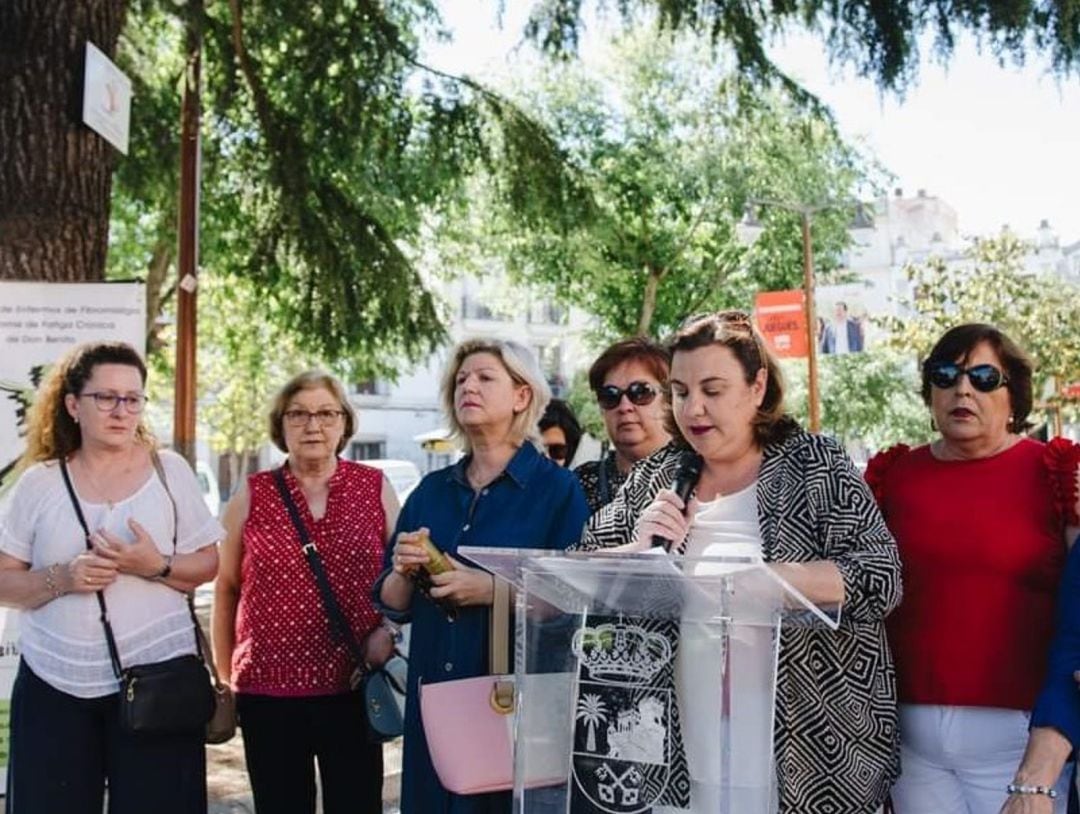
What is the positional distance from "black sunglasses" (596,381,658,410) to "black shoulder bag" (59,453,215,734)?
1471 millimetres

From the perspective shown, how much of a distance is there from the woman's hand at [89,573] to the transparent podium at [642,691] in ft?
4.59

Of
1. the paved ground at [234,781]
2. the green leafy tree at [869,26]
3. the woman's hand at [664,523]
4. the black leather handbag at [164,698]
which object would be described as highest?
the green leafy tree at [869,26]

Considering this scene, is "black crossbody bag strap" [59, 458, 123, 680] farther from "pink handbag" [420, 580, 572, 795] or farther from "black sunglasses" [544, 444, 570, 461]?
"black sunglasses" [544, 444, 570, 461]

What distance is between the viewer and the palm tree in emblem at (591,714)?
2.21 meters

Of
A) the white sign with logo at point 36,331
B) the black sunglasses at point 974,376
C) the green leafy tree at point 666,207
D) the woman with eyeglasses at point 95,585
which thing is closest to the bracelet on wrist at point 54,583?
the woman with eyeglasses at point 95,585

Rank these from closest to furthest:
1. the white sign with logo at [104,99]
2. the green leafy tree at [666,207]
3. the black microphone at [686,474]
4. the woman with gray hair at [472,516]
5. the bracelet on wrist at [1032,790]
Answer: the bracelet on wrist at [1032,790], the black microphone at [686,474], the woman with gray hair at [472,516], the white sign with logo at [104,99], the green leafy tree at [666,207]

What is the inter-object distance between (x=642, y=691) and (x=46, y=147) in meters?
4.08

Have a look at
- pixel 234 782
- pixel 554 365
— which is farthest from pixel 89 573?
pixel 554 365

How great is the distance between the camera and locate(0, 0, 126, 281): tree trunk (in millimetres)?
5070

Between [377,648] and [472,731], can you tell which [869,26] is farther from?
[472,731]

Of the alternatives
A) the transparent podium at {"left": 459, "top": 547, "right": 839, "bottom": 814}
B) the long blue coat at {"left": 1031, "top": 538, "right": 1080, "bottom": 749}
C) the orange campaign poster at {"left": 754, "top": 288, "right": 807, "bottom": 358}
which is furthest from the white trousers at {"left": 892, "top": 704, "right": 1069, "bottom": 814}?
the orange campaign poster at {"left": 754, "top": 288, "right": 807, "bottom": 358}

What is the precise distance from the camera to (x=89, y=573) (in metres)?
3.21

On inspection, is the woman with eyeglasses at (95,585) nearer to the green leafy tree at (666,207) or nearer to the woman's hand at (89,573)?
the woman's hand at (89,573)

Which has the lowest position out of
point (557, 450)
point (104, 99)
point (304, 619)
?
point (304, 619)
